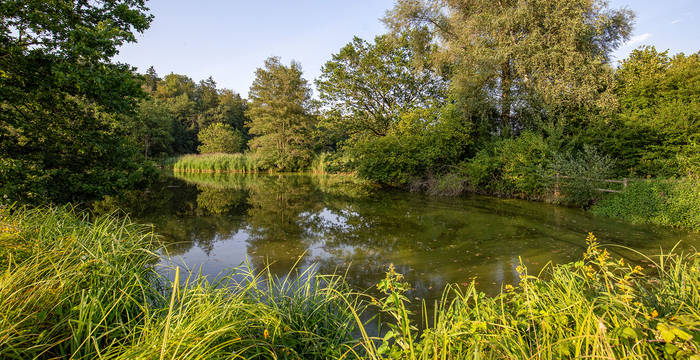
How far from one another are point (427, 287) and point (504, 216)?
6.19m

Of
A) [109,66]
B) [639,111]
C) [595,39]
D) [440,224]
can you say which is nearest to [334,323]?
[440,224]

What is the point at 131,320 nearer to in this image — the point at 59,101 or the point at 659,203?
the point at 59,101

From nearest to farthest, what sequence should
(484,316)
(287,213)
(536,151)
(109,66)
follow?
(484,316), (109,66), (287,213), (536,151)

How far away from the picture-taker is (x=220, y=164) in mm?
32406

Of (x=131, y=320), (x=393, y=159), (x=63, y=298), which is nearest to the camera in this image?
(x=131, y=320)

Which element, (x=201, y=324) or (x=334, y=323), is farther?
(x=334, y=323)

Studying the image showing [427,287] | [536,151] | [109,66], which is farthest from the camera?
[536,151]

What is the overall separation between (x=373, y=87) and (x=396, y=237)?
18003mm

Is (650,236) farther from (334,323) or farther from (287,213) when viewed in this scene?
(287,213)

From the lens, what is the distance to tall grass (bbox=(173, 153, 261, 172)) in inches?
1272

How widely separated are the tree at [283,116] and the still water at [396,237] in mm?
21859

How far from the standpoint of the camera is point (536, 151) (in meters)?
12.5

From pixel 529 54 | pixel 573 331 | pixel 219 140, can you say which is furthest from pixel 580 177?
pixel 219 140

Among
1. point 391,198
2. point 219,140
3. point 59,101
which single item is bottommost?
point 391,198
